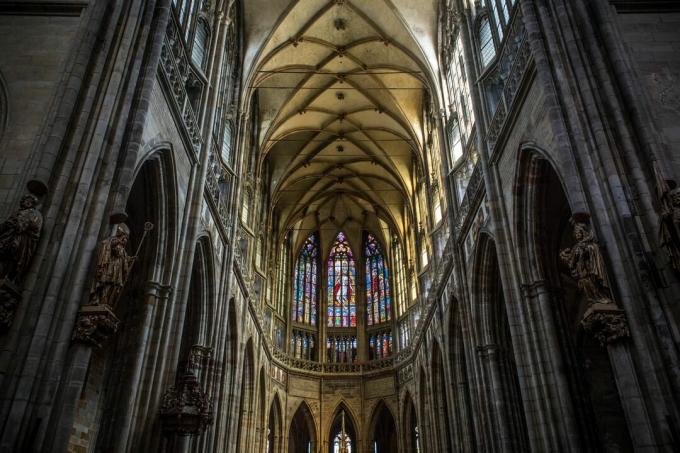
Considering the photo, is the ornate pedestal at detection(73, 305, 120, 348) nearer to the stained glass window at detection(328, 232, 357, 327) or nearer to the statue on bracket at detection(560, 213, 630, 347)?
the statue on bracket at detection(560, 213, 630, 347)

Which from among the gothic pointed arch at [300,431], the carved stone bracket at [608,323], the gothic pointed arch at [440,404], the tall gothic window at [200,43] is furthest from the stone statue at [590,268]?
the gothic pointed arch at [300,431]

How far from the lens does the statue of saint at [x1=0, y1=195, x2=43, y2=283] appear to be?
838 cm

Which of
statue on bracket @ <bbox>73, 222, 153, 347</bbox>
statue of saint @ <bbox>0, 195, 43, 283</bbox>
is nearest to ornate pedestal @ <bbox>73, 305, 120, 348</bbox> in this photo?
statue on bracket @ <bbox>73, 222, 153, 347</bbox>

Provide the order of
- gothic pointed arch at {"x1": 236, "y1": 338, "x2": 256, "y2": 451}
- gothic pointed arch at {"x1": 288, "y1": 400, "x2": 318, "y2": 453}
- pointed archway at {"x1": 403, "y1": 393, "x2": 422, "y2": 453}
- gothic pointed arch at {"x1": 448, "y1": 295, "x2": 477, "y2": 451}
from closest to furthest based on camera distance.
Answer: gothic pointed arch at {"x1": 448, "y1": 295, "x2": 477, "y2": 451} → gothic pointed arch at {"x1": 236, "y1": 338, "x2": 256, "y2": 451} → pointed archway at {"x1": 403, "y1": 393, "x2": 422, "y2": 453} → gothic pointed arch at {"x1": 288, "y1": 400, "x2": 318, "y2": 453}

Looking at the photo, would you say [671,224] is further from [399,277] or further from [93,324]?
[399,277]

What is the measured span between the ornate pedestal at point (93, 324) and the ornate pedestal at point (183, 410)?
13.7 ft

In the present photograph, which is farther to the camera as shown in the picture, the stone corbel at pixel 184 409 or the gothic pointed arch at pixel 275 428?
the gothic pointed arch at pixel 275 428

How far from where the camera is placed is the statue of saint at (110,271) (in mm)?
8945

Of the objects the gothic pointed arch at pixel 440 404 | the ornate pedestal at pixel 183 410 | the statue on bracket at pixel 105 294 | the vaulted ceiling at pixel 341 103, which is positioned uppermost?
the vaulted ceiling at pixel 341 103

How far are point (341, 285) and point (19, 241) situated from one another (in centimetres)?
3214

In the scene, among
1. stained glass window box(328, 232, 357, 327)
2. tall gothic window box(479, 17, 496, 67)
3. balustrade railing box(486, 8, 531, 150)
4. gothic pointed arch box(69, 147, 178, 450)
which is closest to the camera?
gothic pointed arch box(69, 147, 178, 450)

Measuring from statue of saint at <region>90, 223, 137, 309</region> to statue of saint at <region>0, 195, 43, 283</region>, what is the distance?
0.98 metres

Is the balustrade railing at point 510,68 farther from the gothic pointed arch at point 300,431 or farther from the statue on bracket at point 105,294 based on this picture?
the gothic pointed arch at point 300,431

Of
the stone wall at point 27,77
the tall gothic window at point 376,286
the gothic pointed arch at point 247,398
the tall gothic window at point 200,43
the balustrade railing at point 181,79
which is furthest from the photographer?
the tall gothic window at point 376,286
